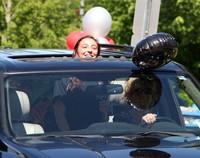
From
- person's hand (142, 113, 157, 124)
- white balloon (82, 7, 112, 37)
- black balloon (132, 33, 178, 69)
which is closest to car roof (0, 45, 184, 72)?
black balloon (132, 33, 178, 69)

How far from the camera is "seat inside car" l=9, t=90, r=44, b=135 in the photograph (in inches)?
199

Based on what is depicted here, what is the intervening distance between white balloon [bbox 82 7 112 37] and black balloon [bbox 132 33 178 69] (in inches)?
259

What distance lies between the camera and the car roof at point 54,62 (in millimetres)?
5371

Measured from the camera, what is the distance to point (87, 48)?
667 centimetres

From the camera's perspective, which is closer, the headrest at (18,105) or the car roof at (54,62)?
the headrest at (18,105)

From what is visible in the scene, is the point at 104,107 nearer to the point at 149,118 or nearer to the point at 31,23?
the point at 149,118

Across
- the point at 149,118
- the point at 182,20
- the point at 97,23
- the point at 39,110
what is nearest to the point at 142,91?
the point at 149,118

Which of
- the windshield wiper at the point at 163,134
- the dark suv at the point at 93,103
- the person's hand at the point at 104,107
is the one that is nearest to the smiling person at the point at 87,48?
the dark suv at the point at 93,103

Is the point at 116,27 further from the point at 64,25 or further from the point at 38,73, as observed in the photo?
the point at 38,73

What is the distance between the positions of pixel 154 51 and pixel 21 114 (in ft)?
3.38

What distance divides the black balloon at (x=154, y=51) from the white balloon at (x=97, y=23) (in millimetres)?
6582

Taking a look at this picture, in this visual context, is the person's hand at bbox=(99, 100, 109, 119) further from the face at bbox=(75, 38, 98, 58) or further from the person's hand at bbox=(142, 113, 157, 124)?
the face at bbox=(75, 38, 98, 58)

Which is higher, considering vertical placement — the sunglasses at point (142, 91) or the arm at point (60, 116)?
the sunglasses at point (142, 91)

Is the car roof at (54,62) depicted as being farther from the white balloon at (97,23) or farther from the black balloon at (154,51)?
the white balloon at (97,23)
